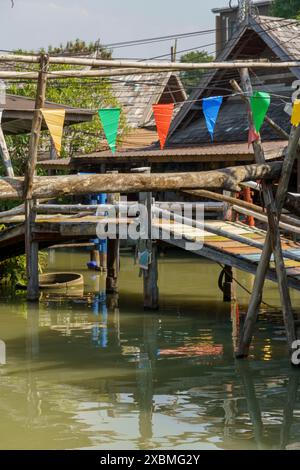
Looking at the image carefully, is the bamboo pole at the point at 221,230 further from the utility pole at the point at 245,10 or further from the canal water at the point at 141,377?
the utility pole at the point at 245,10

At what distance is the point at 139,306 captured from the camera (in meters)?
15.9

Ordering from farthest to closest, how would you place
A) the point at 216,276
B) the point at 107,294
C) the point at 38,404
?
the point at 216,276
the point at 107,294
the point at 38,404

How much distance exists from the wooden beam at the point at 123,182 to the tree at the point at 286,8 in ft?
93.7

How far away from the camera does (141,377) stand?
1084 centimetres

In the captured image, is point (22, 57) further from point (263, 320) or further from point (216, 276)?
point (216, 276)

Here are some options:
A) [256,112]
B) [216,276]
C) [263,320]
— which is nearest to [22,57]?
[256,112]

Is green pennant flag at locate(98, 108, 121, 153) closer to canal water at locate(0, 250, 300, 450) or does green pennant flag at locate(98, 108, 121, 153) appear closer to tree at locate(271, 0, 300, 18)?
canal water at locate(0, 250, 300, 450)

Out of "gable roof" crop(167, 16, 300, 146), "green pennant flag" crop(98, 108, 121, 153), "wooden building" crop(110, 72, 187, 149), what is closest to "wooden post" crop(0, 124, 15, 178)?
"green pennant flag" crop(98, 108, 121, 153)

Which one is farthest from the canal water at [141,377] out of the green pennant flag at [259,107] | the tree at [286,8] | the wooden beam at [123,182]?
the tree at [286,8]

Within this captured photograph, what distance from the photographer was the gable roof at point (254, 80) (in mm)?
22891

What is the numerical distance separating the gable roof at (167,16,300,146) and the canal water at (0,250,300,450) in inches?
295

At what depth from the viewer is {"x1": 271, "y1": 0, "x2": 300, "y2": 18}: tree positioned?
124 ft

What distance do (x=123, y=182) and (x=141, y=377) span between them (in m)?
2.28

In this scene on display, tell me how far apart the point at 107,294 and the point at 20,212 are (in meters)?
2.22
